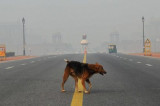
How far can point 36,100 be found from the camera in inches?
261

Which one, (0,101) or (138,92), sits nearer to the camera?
(0,101)

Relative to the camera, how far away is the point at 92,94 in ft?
24.1

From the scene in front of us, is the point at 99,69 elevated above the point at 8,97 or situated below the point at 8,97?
above

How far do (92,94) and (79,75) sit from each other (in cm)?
63

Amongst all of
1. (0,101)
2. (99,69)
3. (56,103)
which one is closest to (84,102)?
(56,103)

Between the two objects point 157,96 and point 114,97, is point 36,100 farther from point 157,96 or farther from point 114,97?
point 157,96

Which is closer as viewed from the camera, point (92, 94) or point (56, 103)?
point (56, 103)

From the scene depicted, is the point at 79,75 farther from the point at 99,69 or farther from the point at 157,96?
the point at 157,96

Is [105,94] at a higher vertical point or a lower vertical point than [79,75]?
lower

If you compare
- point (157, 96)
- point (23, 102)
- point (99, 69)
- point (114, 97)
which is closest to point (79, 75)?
point (99, 69)

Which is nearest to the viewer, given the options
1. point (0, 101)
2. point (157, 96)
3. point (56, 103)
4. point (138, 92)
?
point (56, 103)

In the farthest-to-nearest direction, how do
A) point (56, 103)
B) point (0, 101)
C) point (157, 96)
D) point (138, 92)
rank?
point (138, 92), point (157, 96), point (0, 101), point (56, 103)

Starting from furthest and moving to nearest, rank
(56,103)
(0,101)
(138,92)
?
1. (138,92)
2. (0,101)
3. (56,103)

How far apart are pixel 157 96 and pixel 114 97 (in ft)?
3.48
